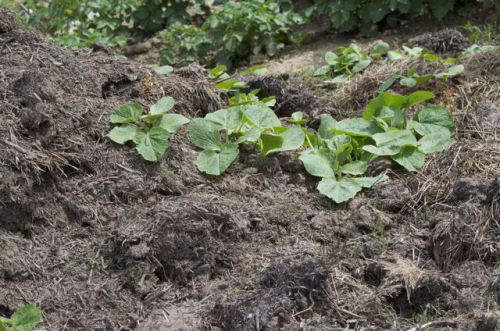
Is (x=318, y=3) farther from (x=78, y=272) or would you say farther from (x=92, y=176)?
(x=78, y=272)

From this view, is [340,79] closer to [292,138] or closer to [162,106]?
[292,138]

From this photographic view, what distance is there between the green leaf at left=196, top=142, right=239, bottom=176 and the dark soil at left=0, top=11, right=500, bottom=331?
0.20ft

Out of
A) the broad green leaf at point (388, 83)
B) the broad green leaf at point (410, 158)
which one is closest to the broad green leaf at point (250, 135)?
the broad green leaf at point (410, 158)

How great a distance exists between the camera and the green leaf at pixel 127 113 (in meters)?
4.53

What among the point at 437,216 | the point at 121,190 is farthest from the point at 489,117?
the point at 121,190

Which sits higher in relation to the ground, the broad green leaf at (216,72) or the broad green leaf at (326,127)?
the broad green leaf at (216,72)

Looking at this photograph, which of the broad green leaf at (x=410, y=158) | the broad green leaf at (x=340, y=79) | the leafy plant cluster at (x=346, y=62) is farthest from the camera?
the leafy plant cluster at (x=346, y=62)

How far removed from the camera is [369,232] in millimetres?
4176

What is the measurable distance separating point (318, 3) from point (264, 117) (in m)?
3.35

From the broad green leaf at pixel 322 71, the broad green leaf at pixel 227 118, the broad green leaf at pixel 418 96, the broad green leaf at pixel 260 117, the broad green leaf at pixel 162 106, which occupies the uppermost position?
the broad green leaf at pixel 162 106

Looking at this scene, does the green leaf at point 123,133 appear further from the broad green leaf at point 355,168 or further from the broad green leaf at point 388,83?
the broad green leaf at point 388,83

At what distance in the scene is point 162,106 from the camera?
15.1 feet

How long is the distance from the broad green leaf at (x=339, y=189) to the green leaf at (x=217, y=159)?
1.64ft

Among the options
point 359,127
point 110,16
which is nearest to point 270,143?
point 359,127
